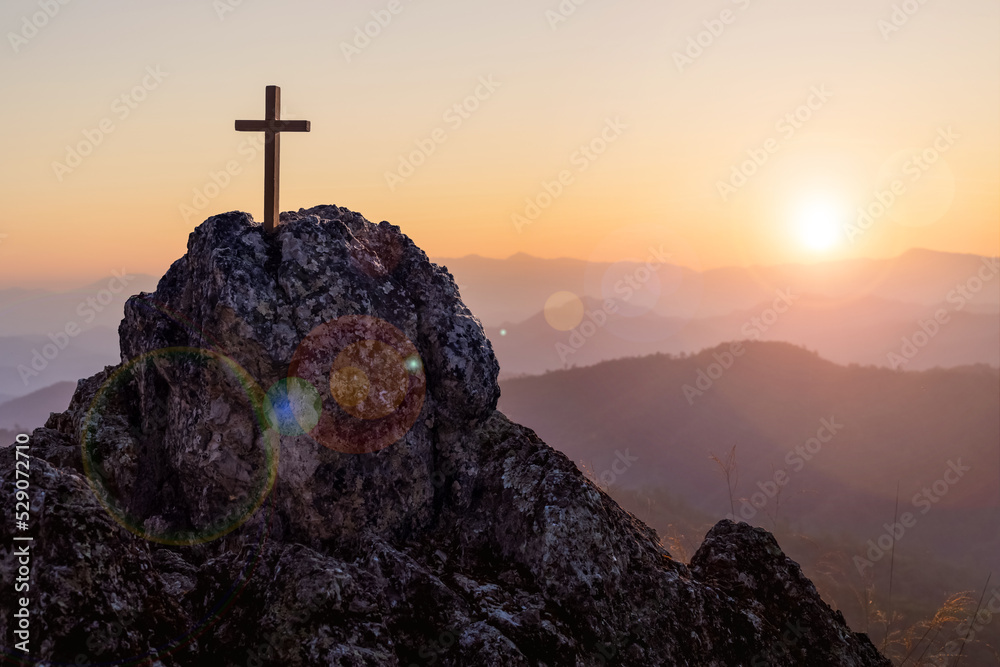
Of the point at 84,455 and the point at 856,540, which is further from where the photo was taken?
the point at 856,540

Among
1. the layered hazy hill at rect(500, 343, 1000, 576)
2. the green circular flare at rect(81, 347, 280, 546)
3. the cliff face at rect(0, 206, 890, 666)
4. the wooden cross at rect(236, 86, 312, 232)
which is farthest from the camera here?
the layered hazy hill at rect(500, 343, 1000, 576)

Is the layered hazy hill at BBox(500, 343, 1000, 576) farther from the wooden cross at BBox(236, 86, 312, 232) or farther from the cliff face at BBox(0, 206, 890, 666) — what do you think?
the wooden cross at BBox(236, 86, 312, 232)

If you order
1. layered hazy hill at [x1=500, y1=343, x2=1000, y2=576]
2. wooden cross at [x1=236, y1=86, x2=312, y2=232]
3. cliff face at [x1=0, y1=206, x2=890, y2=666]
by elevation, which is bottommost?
cliff face at [x1=0, y1=206, x2=890, y2=666]

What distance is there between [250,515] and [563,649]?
3.71 m

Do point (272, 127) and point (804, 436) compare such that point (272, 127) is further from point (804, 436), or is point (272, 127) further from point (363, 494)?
point (804, 436)

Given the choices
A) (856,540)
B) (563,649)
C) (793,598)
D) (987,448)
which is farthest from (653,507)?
(563,649)

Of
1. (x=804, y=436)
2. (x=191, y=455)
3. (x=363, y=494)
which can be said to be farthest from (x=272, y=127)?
(x=804, y=436)

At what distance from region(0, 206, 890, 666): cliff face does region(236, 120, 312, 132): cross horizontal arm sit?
149 cm

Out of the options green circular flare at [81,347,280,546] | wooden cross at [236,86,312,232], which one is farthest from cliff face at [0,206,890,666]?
wooden cross at [236,86,312,232]

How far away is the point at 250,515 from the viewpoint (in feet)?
25.6

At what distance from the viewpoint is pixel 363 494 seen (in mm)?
7898

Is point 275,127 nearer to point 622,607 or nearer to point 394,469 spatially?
point 394,469

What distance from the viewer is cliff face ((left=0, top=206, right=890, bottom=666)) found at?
624 centimetres

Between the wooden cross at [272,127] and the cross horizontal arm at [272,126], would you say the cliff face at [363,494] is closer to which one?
the wooden cross at [272,127]
